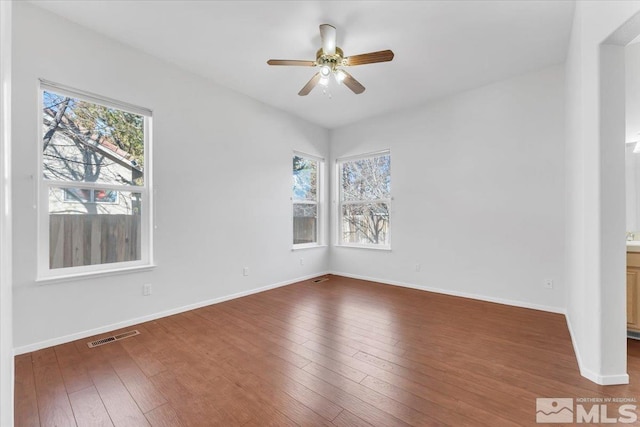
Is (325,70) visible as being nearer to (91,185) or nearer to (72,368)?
(91,185)

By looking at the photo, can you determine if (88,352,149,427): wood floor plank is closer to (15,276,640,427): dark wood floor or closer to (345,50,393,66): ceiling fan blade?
(15,276,640,427): dark wood floor

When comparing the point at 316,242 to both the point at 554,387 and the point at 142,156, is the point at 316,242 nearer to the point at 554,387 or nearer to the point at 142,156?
the point at 142,156

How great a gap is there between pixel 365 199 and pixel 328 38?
3012 millimetres

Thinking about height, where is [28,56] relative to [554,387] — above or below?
above

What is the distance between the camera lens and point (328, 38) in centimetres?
250

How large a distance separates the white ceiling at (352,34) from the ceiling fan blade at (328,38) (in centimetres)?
10

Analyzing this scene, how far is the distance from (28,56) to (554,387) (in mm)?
4832

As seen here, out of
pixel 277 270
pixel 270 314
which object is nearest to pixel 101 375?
pixel 270 314

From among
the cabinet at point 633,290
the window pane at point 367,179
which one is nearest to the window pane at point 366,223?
the window pane at point 367,179

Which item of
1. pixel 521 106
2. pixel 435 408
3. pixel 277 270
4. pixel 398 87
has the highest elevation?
pixel 398 87

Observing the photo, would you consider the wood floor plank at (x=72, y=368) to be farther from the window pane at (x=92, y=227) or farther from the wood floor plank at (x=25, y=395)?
the window pane at (x=92, y=227)

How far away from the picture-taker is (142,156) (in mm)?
3096

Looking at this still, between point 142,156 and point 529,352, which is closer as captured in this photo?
point 529,352

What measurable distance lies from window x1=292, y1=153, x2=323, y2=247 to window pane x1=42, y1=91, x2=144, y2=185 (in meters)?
2.48
